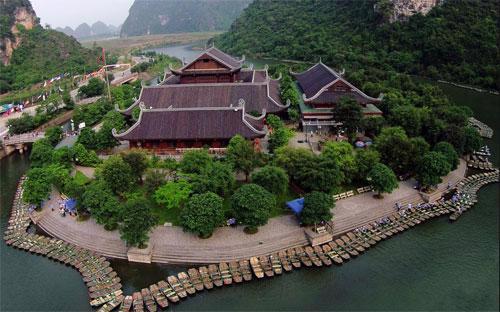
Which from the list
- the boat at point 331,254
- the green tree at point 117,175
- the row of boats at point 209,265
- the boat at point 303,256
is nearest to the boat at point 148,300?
the row of boats at point 209,265

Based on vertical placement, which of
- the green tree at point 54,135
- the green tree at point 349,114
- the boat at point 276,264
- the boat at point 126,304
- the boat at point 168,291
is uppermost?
the green tree at point 349,114

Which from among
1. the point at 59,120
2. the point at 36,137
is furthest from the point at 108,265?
the point at 59,120

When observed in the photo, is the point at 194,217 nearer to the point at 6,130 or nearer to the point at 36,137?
the point at 36,137

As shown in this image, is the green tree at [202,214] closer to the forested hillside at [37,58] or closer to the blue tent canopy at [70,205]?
the blue tent canopy at [70,205]

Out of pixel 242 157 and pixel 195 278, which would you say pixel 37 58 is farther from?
pixel 195 278

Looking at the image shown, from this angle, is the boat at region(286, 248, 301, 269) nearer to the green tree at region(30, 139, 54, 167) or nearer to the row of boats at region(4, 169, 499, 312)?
the row of boats at region(4, 169, 499, 312)

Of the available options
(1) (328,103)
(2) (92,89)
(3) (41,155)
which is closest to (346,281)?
(1) (328,103)
